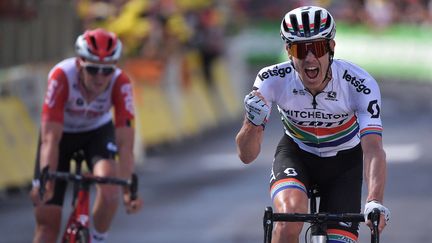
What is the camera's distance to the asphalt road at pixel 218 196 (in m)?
15.1

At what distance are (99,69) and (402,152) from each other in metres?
13.4

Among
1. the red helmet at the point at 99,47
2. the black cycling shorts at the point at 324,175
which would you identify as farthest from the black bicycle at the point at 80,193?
the black cycling shorts at the point at 324,175

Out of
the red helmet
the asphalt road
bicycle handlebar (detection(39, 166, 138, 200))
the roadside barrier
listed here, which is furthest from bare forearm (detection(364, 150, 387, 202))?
the roadside barrier

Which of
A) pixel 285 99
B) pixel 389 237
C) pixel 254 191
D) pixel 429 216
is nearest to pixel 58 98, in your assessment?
pixel 285 99

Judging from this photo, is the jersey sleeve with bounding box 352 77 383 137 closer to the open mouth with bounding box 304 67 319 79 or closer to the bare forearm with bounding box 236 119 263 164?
the open mouth with bounding box 304 67 319 79

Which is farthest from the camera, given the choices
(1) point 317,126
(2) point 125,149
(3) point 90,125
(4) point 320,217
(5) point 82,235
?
(3) point 90,125

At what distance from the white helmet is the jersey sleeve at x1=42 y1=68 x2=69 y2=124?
274cm

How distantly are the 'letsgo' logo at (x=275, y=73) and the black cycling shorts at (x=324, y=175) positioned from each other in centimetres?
55

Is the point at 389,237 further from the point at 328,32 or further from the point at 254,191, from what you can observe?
the point at 328,32

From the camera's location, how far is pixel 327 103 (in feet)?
28.2

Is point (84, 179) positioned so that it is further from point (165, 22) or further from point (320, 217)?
point (165, 22)

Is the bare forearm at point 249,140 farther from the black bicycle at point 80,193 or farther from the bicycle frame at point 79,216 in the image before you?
the bicycle frame at point 79,216

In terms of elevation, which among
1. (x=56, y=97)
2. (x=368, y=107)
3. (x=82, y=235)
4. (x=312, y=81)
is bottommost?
(x=82, y=235)

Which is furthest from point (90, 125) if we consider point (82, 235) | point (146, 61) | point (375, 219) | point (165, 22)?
point (165, 22)
